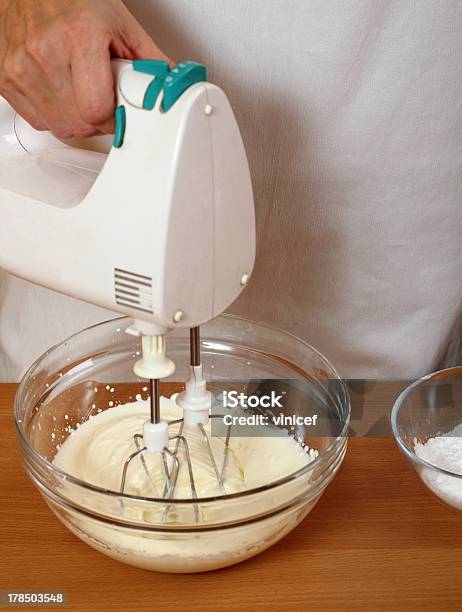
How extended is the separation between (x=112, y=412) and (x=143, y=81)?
403 millimetres

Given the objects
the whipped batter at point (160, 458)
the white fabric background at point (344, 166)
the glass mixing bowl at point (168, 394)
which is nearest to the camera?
the glass mixing bowl at point (168, 394)

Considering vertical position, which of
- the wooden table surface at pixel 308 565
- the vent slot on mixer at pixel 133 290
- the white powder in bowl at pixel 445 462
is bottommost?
the wooden table surface at pixel 308 565

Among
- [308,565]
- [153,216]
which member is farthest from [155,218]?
[308,565]

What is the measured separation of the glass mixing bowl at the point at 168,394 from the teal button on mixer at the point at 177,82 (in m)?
0.29

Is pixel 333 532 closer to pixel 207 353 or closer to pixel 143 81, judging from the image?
pixel 207 353

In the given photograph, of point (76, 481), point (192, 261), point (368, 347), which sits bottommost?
point (368, 347)

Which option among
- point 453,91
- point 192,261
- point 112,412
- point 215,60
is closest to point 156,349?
point 192,261

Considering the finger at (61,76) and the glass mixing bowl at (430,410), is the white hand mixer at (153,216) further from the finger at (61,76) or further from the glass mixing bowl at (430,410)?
the glass mixing bowl at (430,410)

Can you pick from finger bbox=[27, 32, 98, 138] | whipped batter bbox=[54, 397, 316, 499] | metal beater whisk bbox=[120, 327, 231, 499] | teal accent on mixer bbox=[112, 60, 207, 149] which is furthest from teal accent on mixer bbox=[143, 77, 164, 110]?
whipped batter bbox=[54, 397, 316, 499]

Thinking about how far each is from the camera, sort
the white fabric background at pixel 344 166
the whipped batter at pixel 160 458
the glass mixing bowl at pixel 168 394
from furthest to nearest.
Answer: the white fabric background at pixel 344 166 → the whipped batter at pixel 160 458 → the glass mixing bowl at pixel 168 394

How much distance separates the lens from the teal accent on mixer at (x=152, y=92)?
0.59 meters

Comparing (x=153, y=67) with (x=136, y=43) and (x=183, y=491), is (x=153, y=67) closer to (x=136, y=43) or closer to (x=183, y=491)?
(x=136, y=43)

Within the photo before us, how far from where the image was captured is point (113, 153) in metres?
0.62

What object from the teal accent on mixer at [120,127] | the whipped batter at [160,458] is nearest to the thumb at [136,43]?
the teal accent on mixer at [120,127]
